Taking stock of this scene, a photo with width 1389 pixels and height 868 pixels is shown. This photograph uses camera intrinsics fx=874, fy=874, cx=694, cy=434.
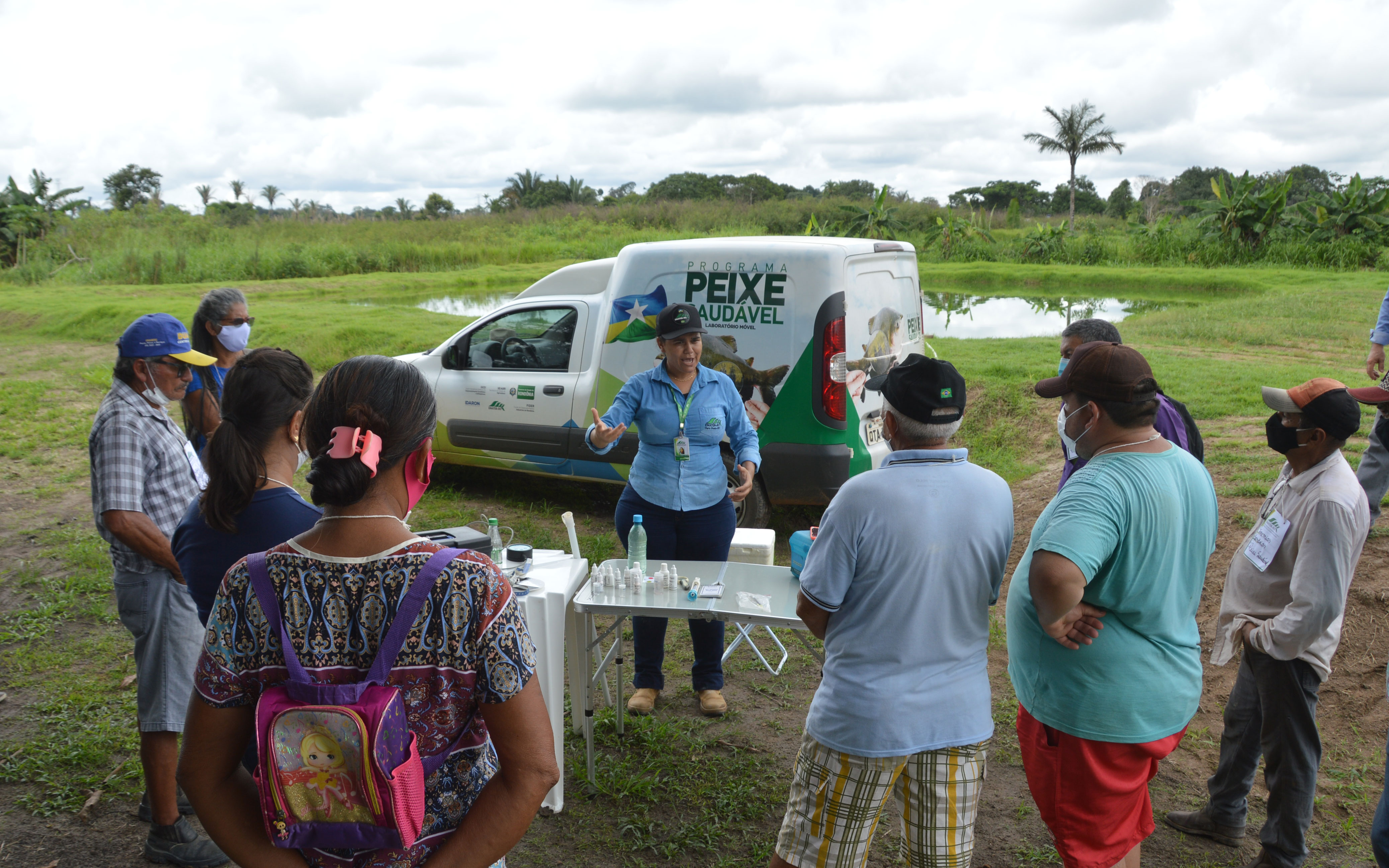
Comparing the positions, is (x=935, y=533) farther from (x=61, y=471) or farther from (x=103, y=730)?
(x=61, y=471)

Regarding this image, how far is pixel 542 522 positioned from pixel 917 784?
16.3ft

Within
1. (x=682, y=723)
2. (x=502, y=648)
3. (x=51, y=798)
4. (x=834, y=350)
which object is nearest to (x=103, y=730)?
(x=51, y=798)

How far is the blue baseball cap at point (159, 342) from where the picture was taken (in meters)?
3.06

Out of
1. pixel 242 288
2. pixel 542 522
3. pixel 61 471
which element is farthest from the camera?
pixel 242 288

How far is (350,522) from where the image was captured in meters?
1.51

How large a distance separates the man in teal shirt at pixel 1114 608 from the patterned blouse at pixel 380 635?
144 cm

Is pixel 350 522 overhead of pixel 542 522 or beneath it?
overhead

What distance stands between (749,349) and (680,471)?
6.59 feet

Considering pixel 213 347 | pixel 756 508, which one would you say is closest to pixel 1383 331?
pixel 756 508

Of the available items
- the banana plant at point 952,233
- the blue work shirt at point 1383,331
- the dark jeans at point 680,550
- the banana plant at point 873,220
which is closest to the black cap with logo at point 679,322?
the dark jeans at point 680,550

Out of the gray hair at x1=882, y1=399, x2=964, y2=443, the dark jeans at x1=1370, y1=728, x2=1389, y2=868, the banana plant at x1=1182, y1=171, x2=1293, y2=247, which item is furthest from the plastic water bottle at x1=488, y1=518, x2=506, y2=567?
the banana plant at x1=1182, y1=171, x2=1293, y2=247

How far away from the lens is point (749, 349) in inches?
234

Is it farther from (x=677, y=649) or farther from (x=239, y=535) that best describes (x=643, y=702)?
(x=239, y=535)

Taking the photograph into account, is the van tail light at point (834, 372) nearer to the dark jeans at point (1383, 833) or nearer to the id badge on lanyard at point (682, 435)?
the id badge on lanyard at point (682, 435)
